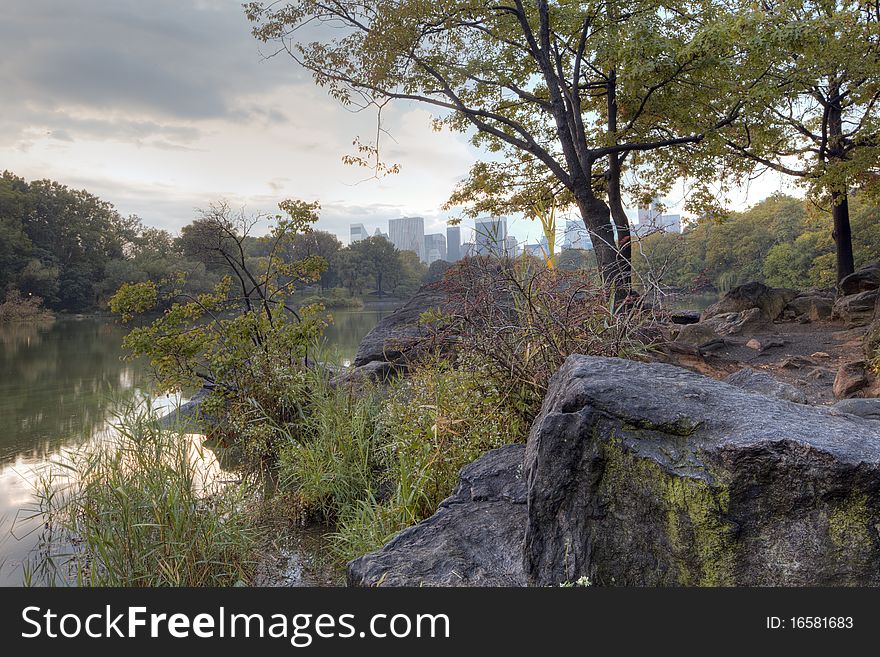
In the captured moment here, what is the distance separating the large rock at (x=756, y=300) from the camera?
44.5ft

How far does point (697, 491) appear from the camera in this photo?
2.06 metres

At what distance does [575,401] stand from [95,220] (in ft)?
157

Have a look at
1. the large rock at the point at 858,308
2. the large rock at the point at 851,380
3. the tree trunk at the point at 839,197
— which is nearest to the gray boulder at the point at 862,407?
the large rock at the point at 851,380

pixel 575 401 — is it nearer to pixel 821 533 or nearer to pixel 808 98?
pixel 821 533

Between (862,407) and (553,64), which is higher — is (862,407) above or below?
below

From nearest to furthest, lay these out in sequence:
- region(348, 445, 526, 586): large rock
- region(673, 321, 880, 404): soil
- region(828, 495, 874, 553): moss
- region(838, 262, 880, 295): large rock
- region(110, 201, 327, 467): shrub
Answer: region(828, 495, 874, 553): moss, region(348, 445, 526, 586): large rock, region(110, 201, 327, 467): shrub, region(673, 321, 880, 404): soil, region(838, 262, 880, 295): large rock

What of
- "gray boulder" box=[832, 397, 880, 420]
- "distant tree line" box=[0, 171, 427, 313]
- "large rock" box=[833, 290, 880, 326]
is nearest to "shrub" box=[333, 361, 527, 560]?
"gray boulder" box=[832, 397, 880, 420]

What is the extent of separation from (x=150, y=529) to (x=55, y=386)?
1045 cm

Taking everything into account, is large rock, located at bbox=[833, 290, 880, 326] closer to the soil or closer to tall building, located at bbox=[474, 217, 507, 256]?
the soil

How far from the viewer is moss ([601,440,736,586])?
2.05 meters

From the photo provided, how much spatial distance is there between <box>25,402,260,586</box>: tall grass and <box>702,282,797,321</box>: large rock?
13.0m

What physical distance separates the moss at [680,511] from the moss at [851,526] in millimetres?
327

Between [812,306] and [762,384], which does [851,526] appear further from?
[812,306]

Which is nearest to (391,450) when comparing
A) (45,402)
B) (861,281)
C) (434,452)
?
(434,452)
